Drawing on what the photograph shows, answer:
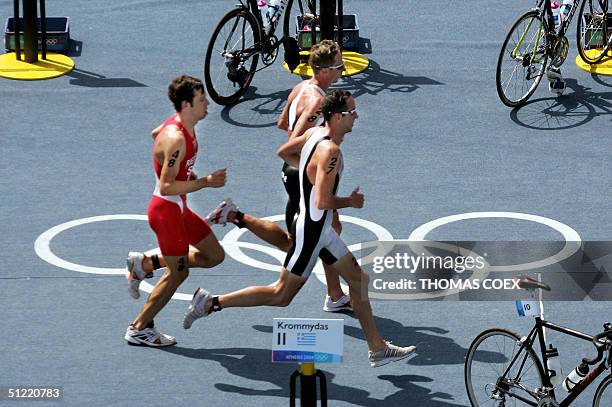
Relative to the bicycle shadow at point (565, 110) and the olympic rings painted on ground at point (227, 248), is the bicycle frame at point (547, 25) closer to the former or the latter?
the bicycle shadow at point (565, 110)

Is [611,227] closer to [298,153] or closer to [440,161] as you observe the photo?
[440,161]

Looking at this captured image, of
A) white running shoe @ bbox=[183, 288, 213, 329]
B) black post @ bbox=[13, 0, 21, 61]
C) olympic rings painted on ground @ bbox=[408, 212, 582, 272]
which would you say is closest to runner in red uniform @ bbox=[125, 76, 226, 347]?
white running shoe @ bbox=[183, 288, 213, 329]

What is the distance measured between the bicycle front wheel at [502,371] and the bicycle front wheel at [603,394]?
0.40 metres

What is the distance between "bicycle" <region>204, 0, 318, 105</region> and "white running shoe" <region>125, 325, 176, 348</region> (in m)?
5.14

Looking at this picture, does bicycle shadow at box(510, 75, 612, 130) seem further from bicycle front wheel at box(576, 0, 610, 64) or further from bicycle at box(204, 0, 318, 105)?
bicycle at box(204, 0, 318, 105)

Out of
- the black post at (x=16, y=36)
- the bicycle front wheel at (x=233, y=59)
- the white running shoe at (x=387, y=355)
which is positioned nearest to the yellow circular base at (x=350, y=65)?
the bicycle front wheel at (x=233, y=59)

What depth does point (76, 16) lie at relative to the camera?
61.1 feet

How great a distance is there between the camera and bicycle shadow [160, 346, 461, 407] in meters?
10.0

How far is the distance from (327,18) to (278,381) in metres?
7.05

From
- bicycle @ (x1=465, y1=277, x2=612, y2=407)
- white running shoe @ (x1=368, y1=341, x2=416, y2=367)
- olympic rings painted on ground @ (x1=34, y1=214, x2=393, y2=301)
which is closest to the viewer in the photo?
bicycle @ (x1=465, y1=277, x2=612, y2=407)

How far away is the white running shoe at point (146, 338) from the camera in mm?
10750

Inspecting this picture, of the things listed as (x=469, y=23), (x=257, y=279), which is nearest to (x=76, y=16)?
(x=469, y=23)

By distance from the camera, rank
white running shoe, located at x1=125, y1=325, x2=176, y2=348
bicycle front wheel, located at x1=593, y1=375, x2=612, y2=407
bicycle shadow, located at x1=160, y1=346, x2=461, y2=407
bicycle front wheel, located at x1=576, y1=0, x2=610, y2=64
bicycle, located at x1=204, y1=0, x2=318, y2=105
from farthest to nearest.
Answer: bicycle front wheel, located at x1=576, y1=0, x2=610, y2=64 → bicycle, located at x1=204, y1=0, x2=318, y2=105 → white running shoe, located at x1=125, y1=325, x2=176, y2=348 → bicycle shadow, located at x1=160, y1=346, x2=461, y2=407 → bicycle front wheel, located at x1=593, y1=375, x2=612, y2=407

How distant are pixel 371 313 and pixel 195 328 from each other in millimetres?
1589
